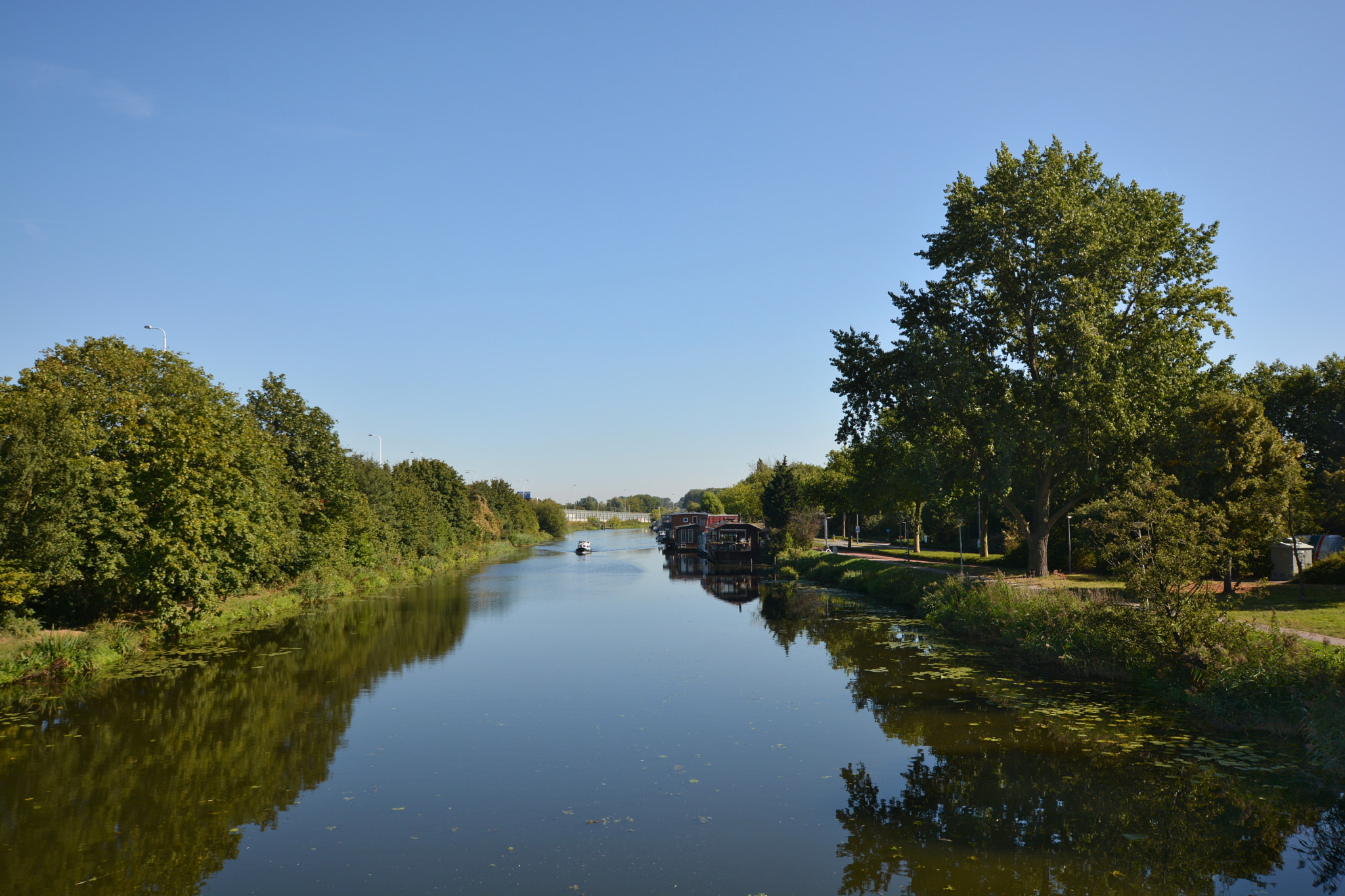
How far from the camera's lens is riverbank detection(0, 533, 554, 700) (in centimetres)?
2194

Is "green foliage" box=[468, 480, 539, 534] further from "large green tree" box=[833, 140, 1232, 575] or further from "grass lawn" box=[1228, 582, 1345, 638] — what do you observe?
"grass lawn" box=[1228, 582, 1345, 638]

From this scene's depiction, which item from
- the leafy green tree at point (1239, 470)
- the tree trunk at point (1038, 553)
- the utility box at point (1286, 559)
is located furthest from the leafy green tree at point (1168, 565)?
the tree trunk at point (1038, 553)

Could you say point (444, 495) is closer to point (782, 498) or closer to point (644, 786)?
point (782, 498)

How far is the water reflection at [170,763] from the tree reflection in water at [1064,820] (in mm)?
9490

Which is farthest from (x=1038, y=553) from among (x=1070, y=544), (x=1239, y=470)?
(x=1239, y=470)

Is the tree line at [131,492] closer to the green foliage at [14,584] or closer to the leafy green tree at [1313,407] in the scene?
the green foliage at [14,584]

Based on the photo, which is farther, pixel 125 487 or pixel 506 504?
pixel 506 504

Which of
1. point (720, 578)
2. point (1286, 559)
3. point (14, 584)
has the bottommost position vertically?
point (720, 578)

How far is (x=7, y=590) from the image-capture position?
2177 cm

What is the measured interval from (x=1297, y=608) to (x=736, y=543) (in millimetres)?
59494

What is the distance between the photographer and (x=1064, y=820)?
12164 millimetres

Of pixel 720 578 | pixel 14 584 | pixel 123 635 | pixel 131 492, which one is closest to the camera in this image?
pixel 14 584

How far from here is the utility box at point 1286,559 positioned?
97.6 feet

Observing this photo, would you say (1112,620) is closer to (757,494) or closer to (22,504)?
(22,504)
